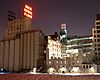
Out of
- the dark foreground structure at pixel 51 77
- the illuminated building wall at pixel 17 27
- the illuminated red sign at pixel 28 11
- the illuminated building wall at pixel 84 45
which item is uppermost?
the illuminated red sign at pixel 28 11

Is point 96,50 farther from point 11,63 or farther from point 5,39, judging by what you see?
point 5,39

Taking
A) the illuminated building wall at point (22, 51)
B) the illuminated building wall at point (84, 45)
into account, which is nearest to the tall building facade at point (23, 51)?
the illuminated building wall at point (22, 51)

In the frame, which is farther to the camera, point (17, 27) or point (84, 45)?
point (17, 27)

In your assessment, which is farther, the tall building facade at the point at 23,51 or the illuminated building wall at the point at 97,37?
the tall building facade at the point at 23,51

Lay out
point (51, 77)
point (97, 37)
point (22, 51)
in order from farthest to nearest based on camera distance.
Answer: point (22, 51) → point (97, 37) → point (51, 77)

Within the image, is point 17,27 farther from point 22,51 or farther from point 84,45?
point 84,45

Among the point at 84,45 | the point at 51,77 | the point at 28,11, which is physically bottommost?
the point at 51,77

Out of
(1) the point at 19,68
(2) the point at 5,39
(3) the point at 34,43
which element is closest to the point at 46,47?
(3) the point at 34,43

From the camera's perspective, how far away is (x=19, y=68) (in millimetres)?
142000

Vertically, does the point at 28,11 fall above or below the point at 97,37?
above

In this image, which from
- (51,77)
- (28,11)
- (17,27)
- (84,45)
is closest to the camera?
(51,77)

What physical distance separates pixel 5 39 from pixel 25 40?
23.5 meters

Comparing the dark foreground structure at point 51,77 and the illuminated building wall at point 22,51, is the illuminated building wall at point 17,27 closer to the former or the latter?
the illuminated building wall at point 22,51

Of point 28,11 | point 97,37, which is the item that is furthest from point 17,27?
point 97,37
